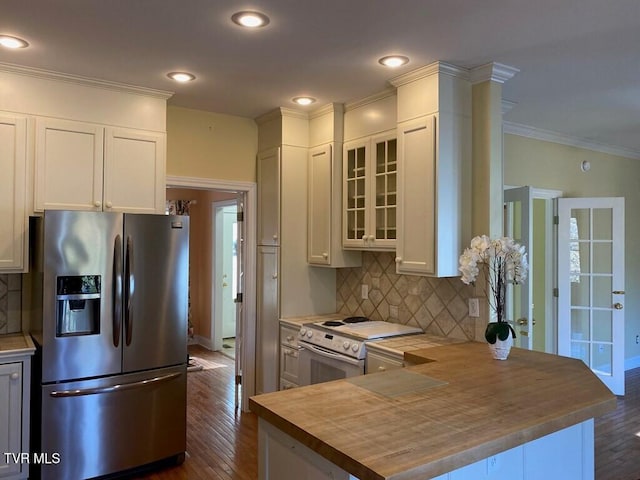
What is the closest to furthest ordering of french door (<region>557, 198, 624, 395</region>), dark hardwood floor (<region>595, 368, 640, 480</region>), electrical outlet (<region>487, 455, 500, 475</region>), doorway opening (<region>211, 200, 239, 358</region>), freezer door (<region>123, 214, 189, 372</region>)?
electrical outlet (<region>487, 455, 500, 475</region>), freezer door (<region>123, 214, 189, 372</region>), dark hardwood floor (<region>595, 368, 640, 480</region>), french door (<region>557, 198, 624, 395</region>), doorway opening (<region>211, 200, 239, 358</region>)

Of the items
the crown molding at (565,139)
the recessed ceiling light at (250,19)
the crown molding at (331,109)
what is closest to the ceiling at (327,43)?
the recessed ceiling light at (250,19)

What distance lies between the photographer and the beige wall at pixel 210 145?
3.98 m

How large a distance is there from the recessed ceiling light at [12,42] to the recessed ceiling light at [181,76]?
0.82 m

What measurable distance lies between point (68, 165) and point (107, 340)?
46.5 inches

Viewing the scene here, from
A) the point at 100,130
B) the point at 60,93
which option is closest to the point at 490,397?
the point at 100,130

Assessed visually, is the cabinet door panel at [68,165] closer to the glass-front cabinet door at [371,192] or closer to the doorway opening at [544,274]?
the glass-front cabinet door at [371,192]

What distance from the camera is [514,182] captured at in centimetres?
454

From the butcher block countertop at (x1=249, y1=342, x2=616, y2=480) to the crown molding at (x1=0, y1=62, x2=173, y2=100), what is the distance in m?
2.47

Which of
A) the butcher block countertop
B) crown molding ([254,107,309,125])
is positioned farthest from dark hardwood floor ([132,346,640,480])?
crown molding ([254,107,309,125])

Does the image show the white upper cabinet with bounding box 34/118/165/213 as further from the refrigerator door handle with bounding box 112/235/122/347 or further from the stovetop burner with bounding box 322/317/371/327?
the stovetop burner with bounding box 322/317/371/327

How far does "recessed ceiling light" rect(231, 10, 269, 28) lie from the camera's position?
231cm

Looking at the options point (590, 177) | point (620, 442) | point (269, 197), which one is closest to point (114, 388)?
point (269, 197)

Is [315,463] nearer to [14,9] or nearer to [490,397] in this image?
[490,397]

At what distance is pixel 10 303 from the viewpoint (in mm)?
3334
